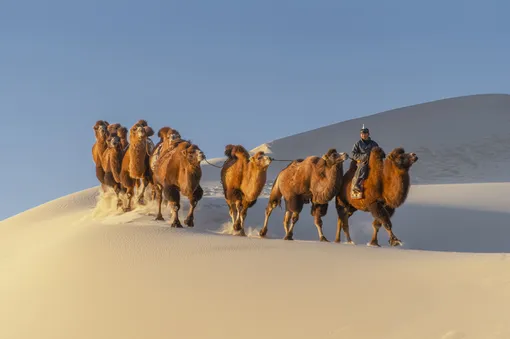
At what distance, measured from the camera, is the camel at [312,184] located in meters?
13.0

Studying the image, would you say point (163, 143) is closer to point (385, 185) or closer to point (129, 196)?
point (129, 196)

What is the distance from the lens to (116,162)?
17281 millimetres

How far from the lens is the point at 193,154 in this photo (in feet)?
46.5

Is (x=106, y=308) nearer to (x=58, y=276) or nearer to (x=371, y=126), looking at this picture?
(x=58, y=276)

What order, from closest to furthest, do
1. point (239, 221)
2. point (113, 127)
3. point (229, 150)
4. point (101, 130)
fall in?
point (239, 221) → point (229, 150) → point (113, 127) → point (101, 130)

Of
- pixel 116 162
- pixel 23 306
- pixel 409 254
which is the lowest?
pixel 23 306

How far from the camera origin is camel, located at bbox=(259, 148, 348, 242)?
1303cm

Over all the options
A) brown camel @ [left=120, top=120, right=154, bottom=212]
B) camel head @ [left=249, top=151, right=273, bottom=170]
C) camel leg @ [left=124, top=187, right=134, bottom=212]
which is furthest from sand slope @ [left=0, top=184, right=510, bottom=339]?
camel leg @ [left=124, top=187, right=134, bottom=212]

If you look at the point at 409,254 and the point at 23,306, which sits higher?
the point at 409,254

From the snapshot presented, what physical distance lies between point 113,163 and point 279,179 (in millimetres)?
4800

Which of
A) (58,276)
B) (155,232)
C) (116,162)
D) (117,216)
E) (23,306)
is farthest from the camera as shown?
(116,162)

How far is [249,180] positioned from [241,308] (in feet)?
18.2

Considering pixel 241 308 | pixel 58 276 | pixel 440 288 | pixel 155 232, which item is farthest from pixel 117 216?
pixel 440 288

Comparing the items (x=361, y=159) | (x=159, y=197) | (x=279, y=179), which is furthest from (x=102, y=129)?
(x=361, y=159)
